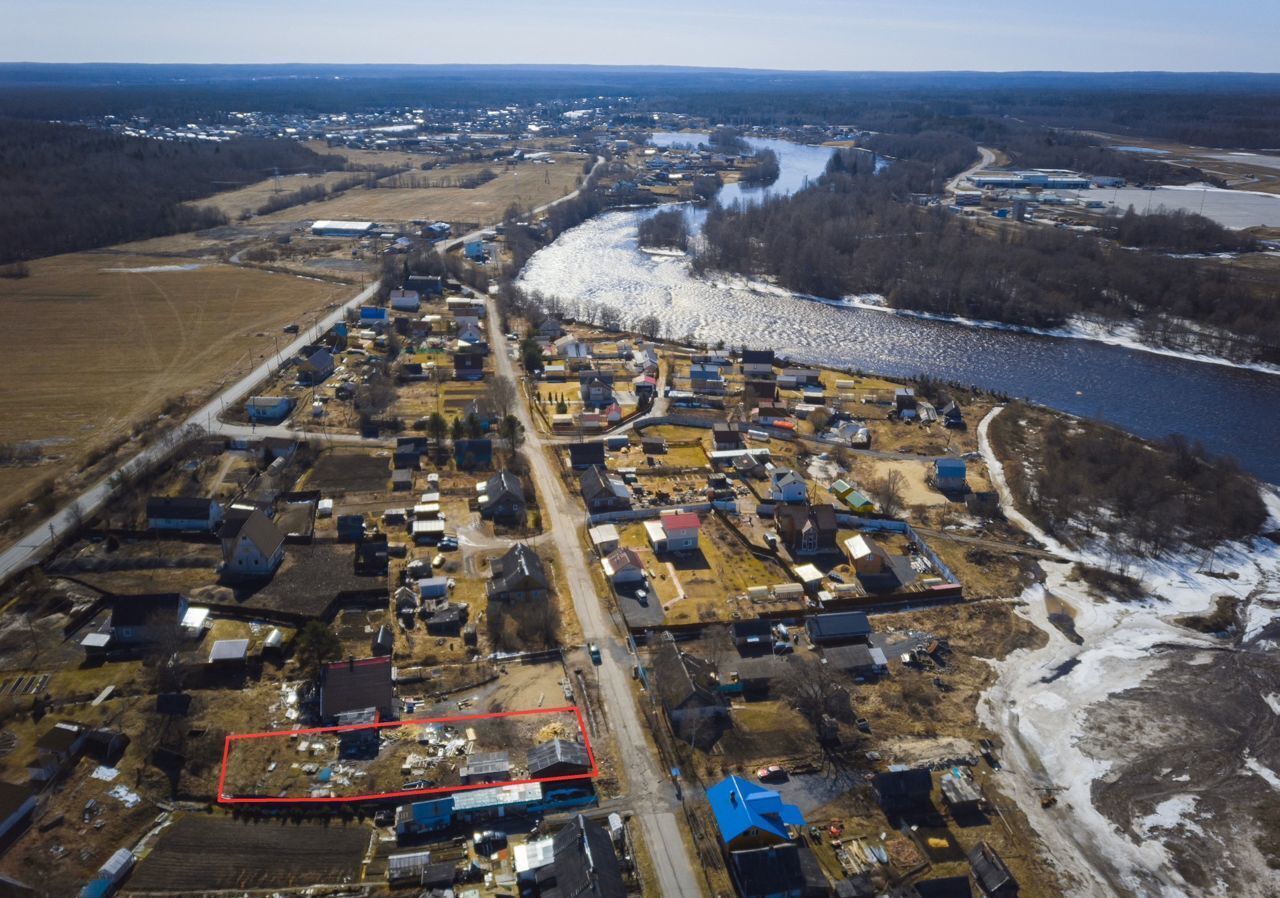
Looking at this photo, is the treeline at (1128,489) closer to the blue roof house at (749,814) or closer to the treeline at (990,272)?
the blue roof house at (749,814)

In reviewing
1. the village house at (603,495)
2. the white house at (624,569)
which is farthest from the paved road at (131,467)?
the white house at (624,569)

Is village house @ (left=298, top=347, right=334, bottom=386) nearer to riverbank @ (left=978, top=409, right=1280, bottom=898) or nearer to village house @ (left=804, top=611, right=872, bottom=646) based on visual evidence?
village house @ (left=804, top=611, right=872, bottom=646)

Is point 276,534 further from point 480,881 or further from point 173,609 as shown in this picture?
point 480,881

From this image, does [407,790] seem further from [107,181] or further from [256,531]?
[107,181]

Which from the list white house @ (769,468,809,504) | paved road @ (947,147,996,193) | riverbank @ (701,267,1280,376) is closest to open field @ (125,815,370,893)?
white house @ (769,468,809,504)

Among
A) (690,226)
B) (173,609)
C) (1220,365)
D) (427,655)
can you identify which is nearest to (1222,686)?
(427,655)

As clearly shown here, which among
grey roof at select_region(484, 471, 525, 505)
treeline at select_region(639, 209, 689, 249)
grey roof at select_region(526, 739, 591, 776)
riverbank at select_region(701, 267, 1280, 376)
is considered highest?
treeline at select_region(639, 209, 689, 249)
